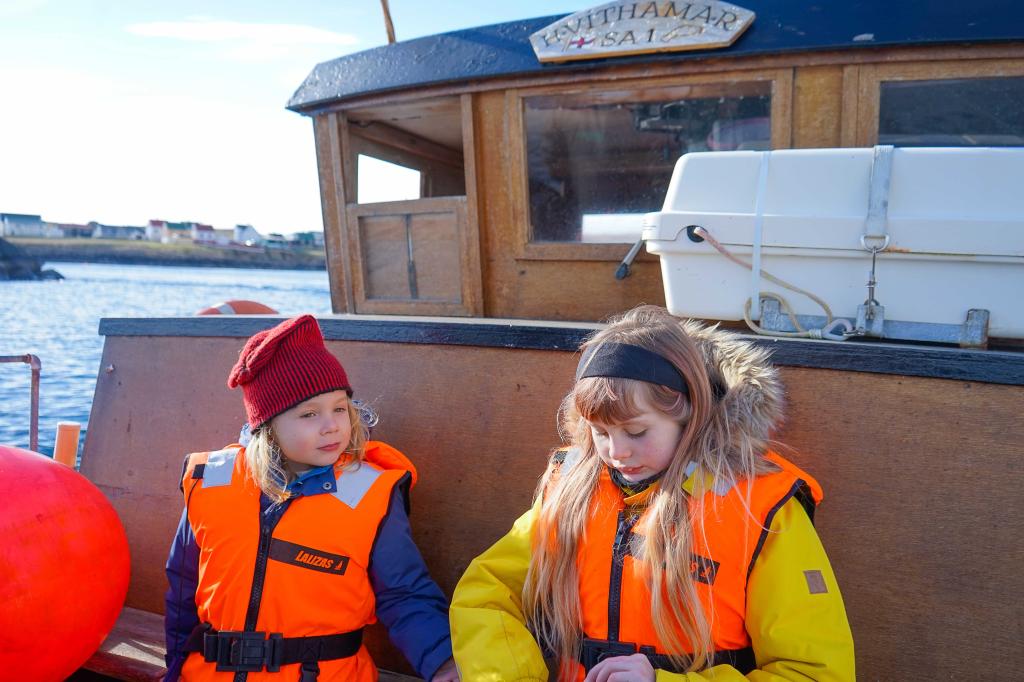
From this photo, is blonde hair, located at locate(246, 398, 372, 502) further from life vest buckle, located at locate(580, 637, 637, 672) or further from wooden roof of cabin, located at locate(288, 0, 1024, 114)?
wooden roof of cabin, located at locate(288, 0, 1024, 114)

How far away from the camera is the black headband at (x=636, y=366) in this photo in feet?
5.88

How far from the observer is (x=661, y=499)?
71.1 inches

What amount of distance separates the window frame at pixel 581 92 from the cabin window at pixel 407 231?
0.26 meters

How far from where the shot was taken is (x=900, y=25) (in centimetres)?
292

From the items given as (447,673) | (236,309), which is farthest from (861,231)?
(236,309)

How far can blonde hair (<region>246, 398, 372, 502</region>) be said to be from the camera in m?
2.23

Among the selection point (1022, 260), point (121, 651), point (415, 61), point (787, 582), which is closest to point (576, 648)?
point (787, 582)

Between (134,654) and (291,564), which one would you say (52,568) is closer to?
(134,654)

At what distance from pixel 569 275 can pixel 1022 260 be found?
1.84 m

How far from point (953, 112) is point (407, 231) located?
251 centimetres

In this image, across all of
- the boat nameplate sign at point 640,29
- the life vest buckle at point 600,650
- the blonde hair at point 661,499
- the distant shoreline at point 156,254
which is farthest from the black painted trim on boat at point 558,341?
the distant shoreline at point 156,254

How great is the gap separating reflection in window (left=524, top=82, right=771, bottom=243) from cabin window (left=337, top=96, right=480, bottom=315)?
40 cm

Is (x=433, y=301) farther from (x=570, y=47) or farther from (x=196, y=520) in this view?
(x=196, y=520)

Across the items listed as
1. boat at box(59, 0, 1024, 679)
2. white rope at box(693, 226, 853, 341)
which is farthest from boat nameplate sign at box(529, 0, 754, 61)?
white rope at box(693, 226, 853, 341)
